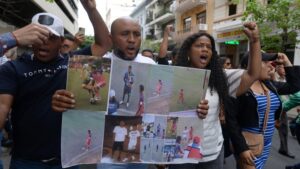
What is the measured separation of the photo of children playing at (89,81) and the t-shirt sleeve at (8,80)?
15.5 inches

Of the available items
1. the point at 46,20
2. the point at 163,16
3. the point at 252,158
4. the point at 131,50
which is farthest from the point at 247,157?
the point at 163,16

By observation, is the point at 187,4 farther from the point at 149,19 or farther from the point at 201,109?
the point at 201,109

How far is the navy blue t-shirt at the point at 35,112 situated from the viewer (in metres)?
2.24

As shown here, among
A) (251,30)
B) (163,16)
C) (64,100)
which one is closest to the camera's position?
(64,100)

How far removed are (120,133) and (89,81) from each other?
0.36 meters

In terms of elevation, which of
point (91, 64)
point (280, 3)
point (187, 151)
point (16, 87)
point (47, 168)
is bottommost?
point (47, 168)

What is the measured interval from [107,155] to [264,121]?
1.48 meters

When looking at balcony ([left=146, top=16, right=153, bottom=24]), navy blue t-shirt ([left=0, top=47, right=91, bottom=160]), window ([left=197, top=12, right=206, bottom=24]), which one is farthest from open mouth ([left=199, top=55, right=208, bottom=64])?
balcony ([left=146, top=16, right=153, bottom=24])

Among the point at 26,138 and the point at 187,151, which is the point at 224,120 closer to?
the point at 187,151

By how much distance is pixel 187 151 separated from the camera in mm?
2348

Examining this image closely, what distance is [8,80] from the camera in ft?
7.09

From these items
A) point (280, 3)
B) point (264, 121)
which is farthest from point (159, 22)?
point (264, 121)

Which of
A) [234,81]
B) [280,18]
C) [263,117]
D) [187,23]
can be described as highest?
[187,23]

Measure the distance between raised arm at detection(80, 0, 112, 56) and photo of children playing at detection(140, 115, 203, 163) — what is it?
619 mm
